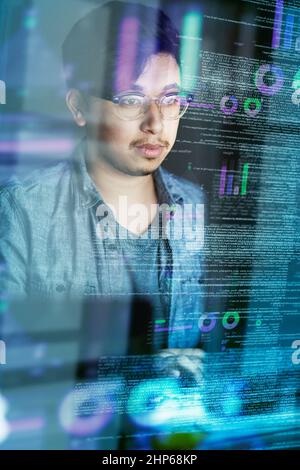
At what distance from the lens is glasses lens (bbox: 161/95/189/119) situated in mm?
974

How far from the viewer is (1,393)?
38.4 inches

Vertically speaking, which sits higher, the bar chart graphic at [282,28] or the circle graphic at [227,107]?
the bar chart graphic at [282,28]

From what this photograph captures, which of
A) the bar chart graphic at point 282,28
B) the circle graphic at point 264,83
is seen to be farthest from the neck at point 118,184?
the bar chart graphic at point 282,28

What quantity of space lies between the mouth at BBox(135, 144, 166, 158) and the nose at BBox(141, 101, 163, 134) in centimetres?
3

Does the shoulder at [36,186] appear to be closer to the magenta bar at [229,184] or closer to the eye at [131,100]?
the eye at [131,100]

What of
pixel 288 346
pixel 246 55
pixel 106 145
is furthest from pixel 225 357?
pixel 246 55

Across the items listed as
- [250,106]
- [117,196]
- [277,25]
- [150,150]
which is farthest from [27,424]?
[277,25]

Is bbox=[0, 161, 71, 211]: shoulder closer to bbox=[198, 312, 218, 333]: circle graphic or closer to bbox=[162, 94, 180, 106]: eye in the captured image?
bbox=[162, 94, 180, 106]: eye

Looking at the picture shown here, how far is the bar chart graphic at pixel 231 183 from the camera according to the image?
3.37ft

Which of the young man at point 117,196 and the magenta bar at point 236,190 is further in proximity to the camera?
the magenta bar at point 236,190

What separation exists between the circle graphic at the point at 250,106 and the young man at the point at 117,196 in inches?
5.5
